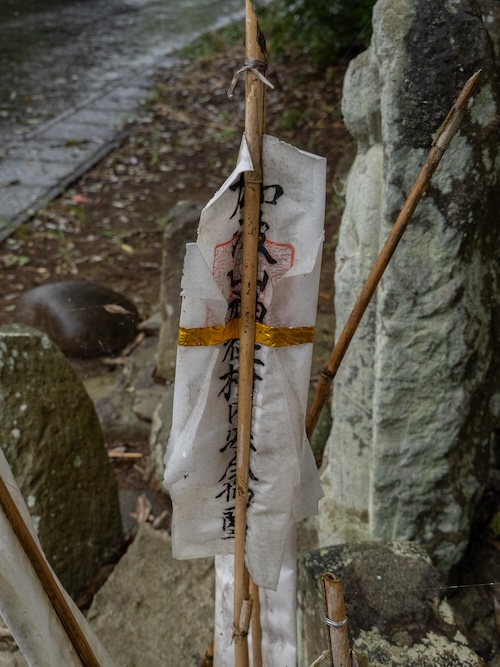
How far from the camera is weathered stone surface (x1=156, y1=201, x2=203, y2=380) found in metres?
3.47

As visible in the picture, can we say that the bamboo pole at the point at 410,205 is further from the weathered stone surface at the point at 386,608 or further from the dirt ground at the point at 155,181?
the dirt ground at the point at 155,181

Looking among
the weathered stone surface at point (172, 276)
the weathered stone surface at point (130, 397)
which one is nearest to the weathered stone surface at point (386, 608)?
the weathered stone surface at point (130, 397)

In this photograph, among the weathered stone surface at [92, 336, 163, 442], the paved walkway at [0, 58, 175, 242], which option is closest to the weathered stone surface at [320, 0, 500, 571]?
the weathered stone surface at [92, 336, 163, 442]

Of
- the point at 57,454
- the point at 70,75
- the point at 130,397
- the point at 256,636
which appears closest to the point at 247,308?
the point at 256,636

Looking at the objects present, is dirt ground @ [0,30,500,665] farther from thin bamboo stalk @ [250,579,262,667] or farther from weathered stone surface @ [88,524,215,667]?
thin bamboo stalk @ [250,579,262,667]

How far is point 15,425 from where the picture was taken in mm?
2074

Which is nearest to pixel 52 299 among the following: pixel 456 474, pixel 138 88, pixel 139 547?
pixel 139 547

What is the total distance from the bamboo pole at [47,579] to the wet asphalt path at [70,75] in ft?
13.5

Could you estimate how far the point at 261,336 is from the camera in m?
1.10

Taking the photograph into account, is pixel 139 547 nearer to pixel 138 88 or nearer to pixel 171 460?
pixel 171 460

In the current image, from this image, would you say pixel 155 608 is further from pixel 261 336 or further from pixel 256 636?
pixel 261 336

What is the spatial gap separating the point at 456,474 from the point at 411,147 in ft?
2.85

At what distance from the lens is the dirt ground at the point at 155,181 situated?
4.57 m

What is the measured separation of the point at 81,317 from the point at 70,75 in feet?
17.1
